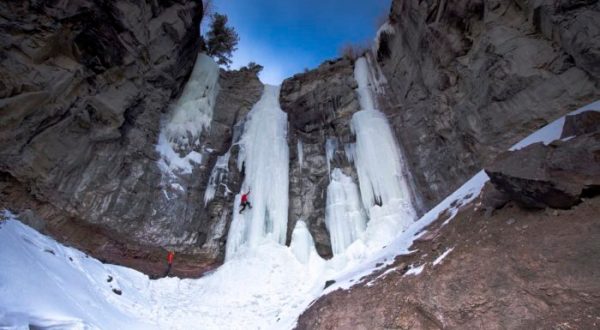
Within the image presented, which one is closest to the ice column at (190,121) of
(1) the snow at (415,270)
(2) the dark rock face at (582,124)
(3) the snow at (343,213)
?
(3) the snow at (343,213)

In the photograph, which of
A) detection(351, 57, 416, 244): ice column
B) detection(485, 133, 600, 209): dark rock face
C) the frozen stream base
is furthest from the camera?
detection(351, 57, 416, 244): ice column

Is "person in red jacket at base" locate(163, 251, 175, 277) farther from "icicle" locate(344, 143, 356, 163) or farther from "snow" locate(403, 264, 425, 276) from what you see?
"snow" locate(403, 264, 425, 276)

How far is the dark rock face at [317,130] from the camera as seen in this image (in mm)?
13195

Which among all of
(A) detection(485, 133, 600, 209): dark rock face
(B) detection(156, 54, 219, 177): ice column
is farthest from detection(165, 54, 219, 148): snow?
(A) detection(485, 133, 600, 209): dark rock face

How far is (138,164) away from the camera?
12211 millimetres

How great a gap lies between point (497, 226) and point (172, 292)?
27.4ft

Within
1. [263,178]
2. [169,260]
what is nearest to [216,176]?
[263,178]

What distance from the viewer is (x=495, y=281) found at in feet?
12.4

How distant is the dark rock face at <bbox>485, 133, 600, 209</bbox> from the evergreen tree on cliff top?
60.3 ft

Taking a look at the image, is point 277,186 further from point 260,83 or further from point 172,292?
point 260,83

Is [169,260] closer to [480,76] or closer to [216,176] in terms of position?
[216,176]

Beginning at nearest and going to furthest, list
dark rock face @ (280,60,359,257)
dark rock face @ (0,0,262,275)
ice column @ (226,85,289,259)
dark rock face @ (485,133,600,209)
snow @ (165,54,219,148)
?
dark rock face @ (485,133,600,209) < dark rock face @ (0,0,262,275) < ice column @ (226,85,289,259) < dark rock face @ (280,60,359,257) < snow @ (165,54,219,148)

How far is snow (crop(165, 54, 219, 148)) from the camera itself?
46.7ft

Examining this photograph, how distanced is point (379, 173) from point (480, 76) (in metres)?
4.54
